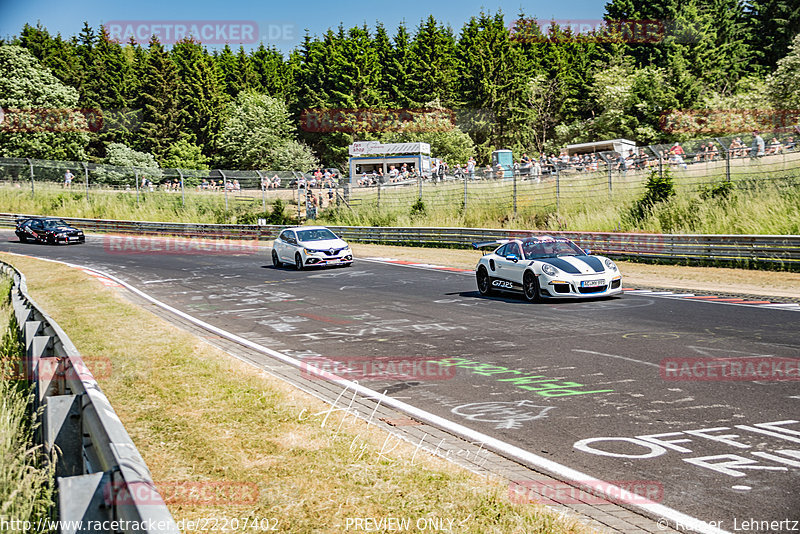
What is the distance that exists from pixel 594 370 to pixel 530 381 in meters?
0.92

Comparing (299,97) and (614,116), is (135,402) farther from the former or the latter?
(299,97)

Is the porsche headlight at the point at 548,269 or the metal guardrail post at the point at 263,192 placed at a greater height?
the metal guardrail post at the point at 263,192

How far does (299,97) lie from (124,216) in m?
58.4

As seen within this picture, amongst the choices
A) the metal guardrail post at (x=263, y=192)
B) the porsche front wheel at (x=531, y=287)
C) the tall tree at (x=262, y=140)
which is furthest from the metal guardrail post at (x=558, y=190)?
the tall tree at (x=262, y=140)

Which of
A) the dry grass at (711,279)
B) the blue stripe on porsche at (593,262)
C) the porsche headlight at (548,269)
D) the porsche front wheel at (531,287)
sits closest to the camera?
the porsche headlight at (548,269)

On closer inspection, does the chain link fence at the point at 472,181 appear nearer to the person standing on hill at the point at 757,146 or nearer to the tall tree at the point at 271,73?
the person standing on hill at the point at 757,146

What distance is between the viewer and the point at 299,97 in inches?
3971

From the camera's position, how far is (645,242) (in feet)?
74.6

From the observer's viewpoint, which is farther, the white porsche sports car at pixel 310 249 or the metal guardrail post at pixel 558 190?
the metal guardrail post at pixel 558 190

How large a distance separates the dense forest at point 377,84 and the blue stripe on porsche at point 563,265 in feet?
186

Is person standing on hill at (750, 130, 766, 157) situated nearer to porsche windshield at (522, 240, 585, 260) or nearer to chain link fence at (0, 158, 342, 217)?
porsche windshield at (522, 240, 585, 260)

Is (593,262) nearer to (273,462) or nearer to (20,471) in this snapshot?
(273,462)

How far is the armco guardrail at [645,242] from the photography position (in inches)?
755

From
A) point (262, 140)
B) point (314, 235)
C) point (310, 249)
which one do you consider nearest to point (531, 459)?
point (310, 249)
